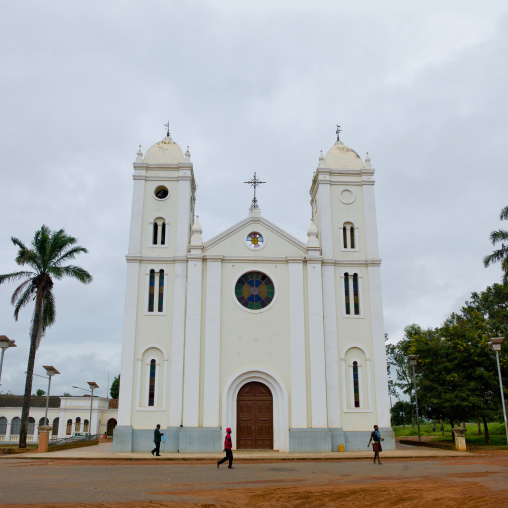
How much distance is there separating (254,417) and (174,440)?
3929mm

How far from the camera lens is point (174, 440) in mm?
24578

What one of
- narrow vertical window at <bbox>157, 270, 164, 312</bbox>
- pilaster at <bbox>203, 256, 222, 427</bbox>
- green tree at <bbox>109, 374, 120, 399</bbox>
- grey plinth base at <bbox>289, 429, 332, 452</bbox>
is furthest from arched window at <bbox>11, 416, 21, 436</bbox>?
grey plinth base at <bbox>289, 429, 332, 452</bbox>

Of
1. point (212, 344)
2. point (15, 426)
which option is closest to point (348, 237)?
point (212, 344)

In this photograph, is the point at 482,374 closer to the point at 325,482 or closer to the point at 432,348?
the point at 432,348

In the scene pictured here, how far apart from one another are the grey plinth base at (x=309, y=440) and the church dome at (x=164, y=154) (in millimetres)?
15433

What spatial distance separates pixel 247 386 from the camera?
26172 millimetres

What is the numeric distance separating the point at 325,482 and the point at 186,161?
19.9m

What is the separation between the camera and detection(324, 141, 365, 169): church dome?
30156 millimetres

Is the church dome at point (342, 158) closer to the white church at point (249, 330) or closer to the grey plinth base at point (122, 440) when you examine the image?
the white church at point (249, 330)

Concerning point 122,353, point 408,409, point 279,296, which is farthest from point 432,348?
point 122,353

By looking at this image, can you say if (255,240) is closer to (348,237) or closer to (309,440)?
(348,237)

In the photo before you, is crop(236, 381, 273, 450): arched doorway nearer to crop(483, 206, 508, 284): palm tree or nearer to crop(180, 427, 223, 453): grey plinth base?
crop(180, 427, 223, 453): grey plinth base

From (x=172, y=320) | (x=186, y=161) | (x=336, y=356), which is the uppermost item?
(x=186, y=161)

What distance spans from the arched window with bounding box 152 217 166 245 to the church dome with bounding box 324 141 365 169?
31.5 ft
